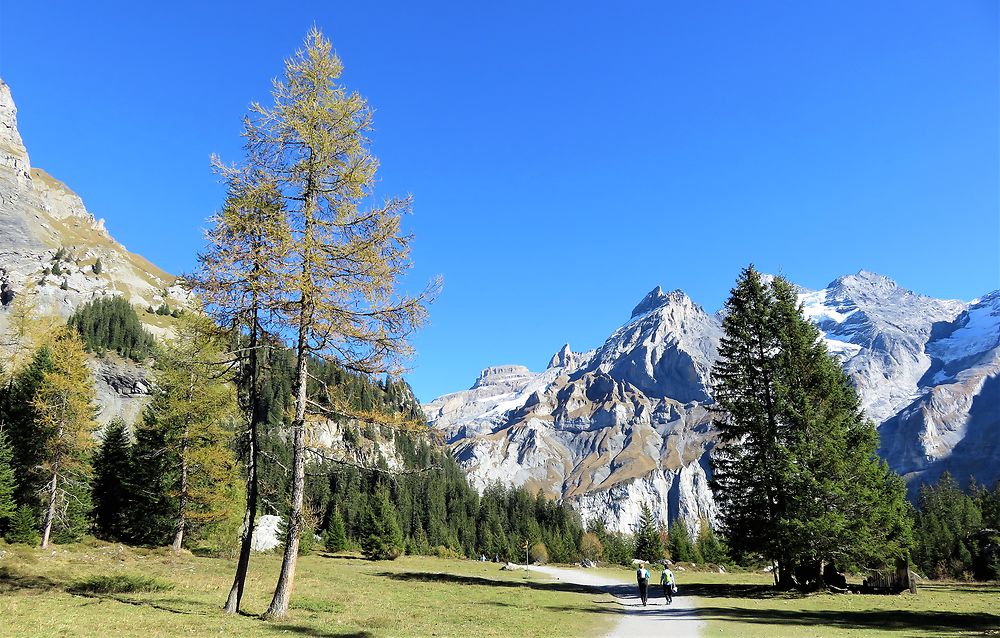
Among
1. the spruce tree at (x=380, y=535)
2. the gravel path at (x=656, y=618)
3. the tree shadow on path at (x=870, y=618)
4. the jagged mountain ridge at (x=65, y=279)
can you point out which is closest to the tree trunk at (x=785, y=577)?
the gravel path at (x=656, y=618)

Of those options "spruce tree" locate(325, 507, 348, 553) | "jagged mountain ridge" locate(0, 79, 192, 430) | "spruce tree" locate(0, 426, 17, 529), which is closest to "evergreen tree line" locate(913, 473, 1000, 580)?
"spruce tree" locate(0, 426, 17, 529)

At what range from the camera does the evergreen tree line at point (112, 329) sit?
118 meters

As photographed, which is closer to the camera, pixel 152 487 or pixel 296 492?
pixel 296 492

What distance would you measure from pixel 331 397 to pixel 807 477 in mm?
22091

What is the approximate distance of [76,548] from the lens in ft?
101

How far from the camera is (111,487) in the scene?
43.7m

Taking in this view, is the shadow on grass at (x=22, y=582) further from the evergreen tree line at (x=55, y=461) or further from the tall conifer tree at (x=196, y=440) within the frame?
the evergreen tree line at (x=55, y=461)

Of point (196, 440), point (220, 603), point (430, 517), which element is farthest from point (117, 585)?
point (430, 517)

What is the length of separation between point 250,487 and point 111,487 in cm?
3685

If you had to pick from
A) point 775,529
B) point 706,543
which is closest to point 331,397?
point 775,529

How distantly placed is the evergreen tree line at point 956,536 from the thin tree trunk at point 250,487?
31.8 meters

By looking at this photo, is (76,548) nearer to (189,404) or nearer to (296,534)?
(189,404)

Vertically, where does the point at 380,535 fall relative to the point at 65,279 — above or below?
below

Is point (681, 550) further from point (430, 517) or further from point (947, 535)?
point (430, 517)
